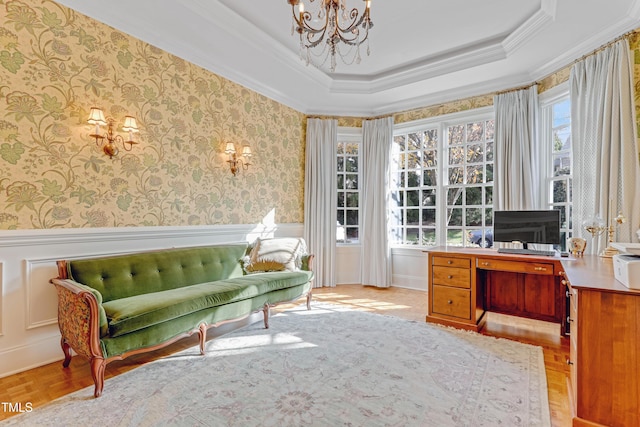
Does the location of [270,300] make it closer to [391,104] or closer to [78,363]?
[78,363]

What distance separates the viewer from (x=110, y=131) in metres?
2.95

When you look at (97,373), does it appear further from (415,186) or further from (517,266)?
(415,186)

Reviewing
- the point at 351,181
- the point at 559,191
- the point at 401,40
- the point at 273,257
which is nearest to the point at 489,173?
the point at 559,191

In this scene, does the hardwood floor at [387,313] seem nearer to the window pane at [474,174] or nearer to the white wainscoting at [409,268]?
the white wainscoting at [409,268]

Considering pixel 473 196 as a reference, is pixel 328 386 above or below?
below

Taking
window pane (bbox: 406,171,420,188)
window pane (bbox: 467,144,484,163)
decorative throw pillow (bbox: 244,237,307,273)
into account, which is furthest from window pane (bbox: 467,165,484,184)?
decorative throw pillow (bbox: 244,237,307,273)

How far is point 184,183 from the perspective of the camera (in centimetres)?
361

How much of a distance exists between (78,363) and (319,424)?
2091 mm

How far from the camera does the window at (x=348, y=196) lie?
5.71m

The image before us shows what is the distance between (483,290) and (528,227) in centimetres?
88

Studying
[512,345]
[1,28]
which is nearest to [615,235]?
[512,345]

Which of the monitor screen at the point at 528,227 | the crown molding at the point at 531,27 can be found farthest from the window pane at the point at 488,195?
the crown molding at the point at 531,27

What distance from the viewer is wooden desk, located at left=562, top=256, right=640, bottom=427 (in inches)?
65.6

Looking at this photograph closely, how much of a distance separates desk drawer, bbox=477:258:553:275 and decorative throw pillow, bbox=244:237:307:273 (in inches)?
83.2
